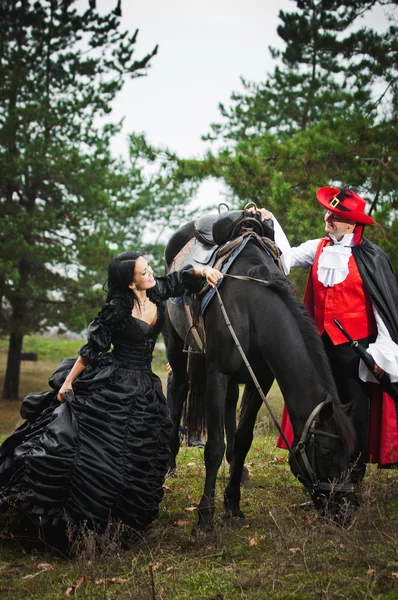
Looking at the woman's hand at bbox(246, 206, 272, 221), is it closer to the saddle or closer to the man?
the saddle

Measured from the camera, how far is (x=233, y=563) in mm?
3578

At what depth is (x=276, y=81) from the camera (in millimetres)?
22078

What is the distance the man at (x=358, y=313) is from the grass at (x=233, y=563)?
0.38 m

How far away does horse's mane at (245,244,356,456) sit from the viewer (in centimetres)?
387

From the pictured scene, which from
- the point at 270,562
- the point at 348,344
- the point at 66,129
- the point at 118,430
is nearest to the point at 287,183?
the point at 348,344

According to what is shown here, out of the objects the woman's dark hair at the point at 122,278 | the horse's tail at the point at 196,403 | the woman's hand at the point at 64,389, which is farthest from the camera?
the horse's tail at the point at 196,403

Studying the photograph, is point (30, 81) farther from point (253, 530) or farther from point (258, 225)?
point (253, 530)

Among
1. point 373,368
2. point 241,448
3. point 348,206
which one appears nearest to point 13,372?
point 241,448

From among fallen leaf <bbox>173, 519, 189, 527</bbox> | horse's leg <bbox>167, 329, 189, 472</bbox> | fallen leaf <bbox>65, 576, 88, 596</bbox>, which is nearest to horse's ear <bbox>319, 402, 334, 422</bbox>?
fallen leaf <bbox>173, 519, 189, 527</bbox>

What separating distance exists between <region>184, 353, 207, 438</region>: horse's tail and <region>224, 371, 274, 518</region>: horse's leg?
118cm

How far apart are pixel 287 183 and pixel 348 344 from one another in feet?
19.3

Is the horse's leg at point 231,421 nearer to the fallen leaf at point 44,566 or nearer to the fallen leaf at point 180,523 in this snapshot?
the fallen leaf at point 180,523

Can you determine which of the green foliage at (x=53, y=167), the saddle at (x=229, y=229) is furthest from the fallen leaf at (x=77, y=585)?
the green foliage at (x=53, y=167)

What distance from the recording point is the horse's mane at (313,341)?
3869 mm
